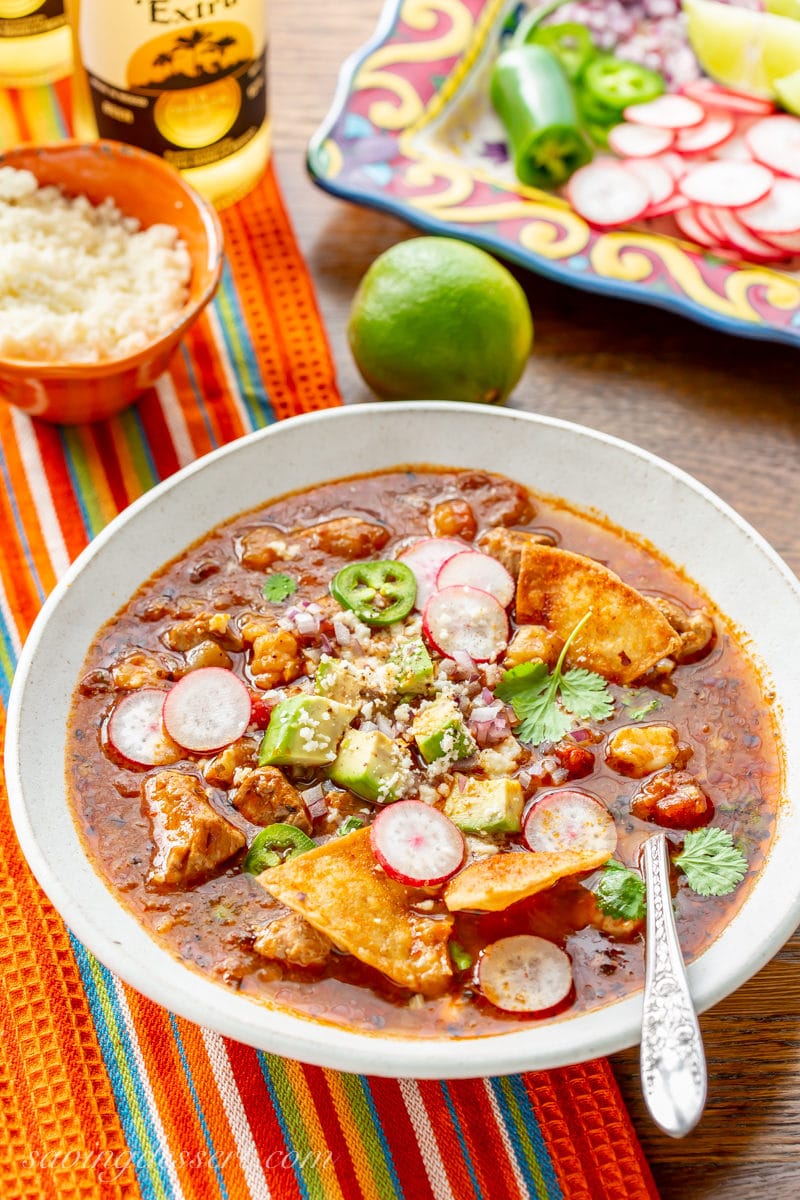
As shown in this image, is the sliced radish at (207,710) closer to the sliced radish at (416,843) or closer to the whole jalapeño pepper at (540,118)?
the sliced radish at (416,843)

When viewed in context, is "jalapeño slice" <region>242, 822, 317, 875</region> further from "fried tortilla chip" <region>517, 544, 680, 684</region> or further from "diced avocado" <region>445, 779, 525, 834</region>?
"fried tortilla chip" <region>517, 544, 680, 684</region>

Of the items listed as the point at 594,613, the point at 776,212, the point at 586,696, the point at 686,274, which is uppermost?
the point at 776,212

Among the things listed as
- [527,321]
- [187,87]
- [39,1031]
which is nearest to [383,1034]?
[39,1031]

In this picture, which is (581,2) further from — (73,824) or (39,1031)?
(39,1031)

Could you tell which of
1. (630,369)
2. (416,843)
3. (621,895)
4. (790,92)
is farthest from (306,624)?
(790,92)

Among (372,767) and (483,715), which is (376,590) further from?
(372,767)

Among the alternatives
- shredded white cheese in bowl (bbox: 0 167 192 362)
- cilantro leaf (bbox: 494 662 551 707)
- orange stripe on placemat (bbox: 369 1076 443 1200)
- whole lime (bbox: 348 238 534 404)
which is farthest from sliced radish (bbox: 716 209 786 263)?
orange stripe on placemat (bbox: 369 1076 443 1200)

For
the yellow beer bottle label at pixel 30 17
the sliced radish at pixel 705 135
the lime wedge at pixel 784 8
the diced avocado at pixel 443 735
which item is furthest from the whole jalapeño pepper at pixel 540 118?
the diced avocado at pixel 443 735
